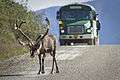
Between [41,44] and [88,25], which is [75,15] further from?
[41,44]

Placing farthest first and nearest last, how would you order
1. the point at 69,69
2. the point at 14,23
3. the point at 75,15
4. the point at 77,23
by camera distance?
the point at 77,23 → the point at 75,15 → the point at 14,23 → the point at 69,69

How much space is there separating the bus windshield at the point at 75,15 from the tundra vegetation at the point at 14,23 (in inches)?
84.8

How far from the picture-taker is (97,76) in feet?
59.9

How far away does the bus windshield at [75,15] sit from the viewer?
4216cm

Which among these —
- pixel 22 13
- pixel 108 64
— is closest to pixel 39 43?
pixel 108 64

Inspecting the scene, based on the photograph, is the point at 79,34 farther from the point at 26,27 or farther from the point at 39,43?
the point at 39,43

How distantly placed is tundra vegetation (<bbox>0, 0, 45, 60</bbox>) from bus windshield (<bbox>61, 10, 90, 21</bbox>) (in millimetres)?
2154

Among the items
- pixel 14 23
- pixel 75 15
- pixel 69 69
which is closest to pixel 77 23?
pixel 75 15

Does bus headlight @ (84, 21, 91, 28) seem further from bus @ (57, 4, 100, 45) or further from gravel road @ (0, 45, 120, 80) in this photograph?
gravel road @ (0, 45, 120, 80)

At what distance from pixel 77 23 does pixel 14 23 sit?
7081 millimetres

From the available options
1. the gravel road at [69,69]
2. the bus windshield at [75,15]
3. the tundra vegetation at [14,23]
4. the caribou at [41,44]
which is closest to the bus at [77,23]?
the bus windshield at [75,15]

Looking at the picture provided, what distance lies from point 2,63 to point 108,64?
5.33m

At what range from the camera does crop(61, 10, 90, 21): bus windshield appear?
42.2 meters

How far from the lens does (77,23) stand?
139 ft
